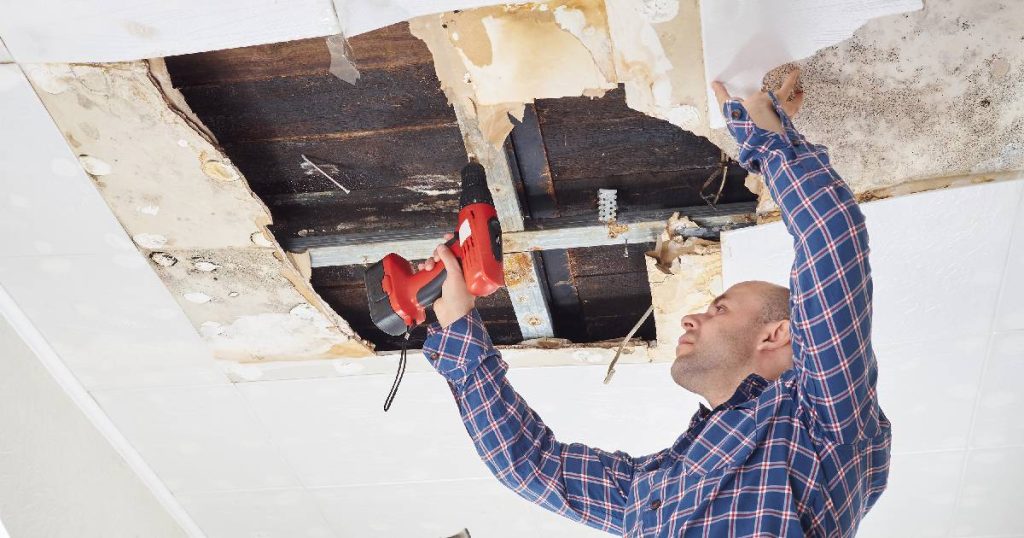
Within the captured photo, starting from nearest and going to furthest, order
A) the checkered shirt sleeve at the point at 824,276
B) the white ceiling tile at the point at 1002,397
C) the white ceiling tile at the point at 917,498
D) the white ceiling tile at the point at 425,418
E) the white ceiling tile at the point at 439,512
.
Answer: the checkered shirt sleeve at the point at 824,276 < the white ceiling tile at the point at 1002,397 < the white ceiling tile at the point at 425,418 < the white ceiling tile at the point at 917,498 < the white ceiling tile at the point at 439,512

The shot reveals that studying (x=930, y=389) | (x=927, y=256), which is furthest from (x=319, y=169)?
(x=930, y=389)

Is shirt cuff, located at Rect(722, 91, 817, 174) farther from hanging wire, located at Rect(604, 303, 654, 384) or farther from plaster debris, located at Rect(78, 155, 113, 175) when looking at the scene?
plaster debris, located at Rect(78, 155, 113, 175)

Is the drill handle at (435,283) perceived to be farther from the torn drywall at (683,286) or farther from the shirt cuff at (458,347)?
the torn drywall at (683,286)

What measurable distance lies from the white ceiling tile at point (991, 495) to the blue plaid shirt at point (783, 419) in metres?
0.97

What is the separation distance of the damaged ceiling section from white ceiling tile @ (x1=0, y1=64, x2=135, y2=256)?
3 centimetres

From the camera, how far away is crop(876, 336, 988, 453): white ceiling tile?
1.87 m

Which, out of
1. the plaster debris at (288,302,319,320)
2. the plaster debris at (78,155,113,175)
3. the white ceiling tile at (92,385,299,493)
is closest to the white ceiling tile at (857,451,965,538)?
the plaster debris at (288,302,319,320)

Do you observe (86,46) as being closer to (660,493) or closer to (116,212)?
(116,212)

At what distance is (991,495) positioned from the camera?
2275mm

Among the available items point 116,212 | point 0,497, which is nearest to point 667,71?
point 116,212

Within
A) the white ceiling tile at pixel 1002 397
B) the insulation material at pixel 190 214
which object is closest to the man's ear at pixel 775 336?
the white ceiling tile at pixel 1002 397

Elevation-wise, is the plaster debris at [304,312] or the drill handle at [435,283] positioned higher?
the drill handle at [435,283]

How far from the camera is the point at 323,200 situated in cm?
170

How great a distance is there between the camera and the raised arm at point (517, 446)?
1482 mm
